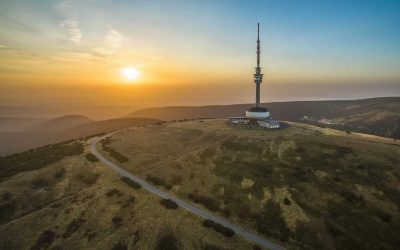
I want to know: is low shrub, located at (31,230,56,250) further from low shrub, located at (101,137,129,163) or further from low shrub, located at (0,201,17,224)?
low shrub, located at (101,137,129,163)

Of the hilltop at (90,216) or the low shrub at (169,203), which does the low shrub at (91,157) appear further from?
the low shrub at (169,203)

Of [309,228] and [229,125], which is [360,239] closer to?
[309,228]

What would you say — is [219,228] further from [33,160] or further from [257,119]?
[257,119]

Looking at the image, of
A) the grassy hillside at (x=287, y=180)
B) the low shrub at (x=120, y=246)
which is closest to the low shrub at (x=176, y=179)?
the grassy hillside at (x=287, y=180)

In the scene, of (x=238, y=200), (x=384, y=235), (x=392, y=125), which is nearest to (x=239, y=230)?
(x=238, y=200)

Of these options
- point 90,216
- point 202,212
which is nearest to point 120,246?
point 90,216

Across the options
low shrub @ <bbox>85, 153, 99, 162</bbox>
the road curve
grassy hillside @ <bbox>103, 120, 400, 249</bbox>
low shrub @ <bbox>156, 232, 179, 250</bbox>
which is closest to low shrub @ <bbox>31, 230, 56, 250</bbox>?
Answer: low shrub @ <bbox>156, 232, 179, 250</bbox>
